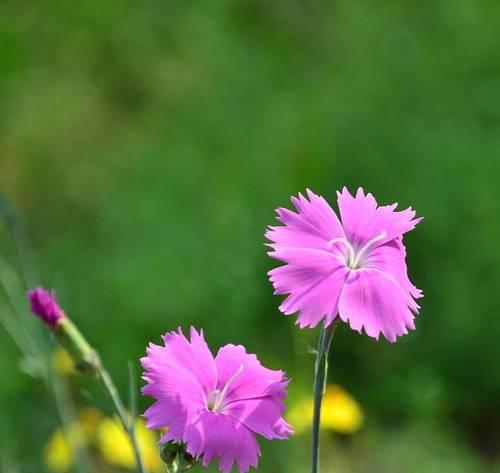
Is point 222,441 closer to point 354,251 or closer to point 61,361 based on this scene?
point 354,251

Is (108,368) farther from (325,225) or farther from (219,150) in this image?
(325,225)

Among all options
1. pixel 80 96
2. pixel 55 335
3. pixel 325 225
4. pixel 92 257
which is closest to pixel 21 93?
pixel 80 96

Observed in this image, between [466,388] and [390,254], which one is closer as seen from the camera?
[390,254]

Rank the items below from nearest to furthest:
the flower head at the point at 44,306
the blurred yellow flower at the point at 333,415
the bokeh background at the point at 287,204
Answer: the flower head at the point at 44,306 → the blurred yellow flower at the point at 333,415 → the bokeh background at the point at 287,204

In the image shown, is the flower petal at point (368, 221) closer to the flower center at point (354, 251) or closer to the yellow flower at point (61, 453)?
the flower center at point (354, 251)

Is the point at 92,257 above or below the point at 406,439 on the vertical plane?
above

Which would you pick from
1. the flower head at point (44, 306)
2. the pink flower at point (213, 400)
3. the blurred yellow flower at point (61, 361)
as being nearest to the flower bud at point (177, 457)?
the pink flower at point (213, 400)
